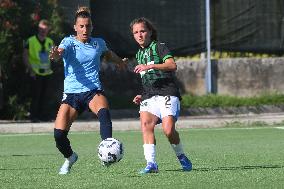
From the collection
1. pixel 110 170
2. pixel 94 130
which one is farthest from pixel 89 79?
pixel 94 130

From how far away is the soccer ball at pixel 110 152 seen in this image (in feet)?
32.3

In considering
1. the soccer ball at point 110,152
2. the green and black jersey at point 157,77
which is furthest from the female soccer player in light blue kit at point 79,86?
the green and black jersey at point 157,77

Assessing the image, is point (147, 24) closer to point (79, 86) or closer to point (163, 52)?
point (163, 52)

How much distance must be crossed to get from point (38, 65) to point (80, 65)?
9.00 m

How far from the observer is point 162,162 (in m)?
11.5

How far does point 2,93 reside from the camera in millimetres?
19484

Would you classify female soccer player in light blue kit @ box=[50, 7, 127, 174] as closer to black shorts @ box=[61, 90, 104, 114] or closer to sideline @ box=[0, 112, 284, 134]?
black shorts @ box=[61, 90, 104, 114]

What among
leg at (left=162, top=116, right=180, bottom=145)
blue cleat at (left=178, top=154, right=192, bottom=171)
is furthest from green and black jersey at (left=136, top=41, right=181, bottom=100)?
blue cleat at (left=178, top=154, right=192, bottom=171)

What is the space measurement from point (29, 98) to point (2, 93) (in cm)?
60

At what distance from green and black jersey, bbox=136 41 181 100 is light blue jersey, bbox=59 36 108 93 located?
520mm

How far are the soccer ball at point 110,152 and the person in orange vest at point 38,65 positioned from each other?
9.41 m

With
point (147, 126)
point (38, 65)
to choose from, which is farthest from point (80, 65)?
point (38, 65)

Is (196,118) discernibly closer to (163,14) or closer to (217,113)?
(217,113)

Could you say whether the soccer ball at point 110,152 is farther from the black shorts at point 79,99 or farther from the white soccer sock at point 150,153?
the black shorts at point 79,99
